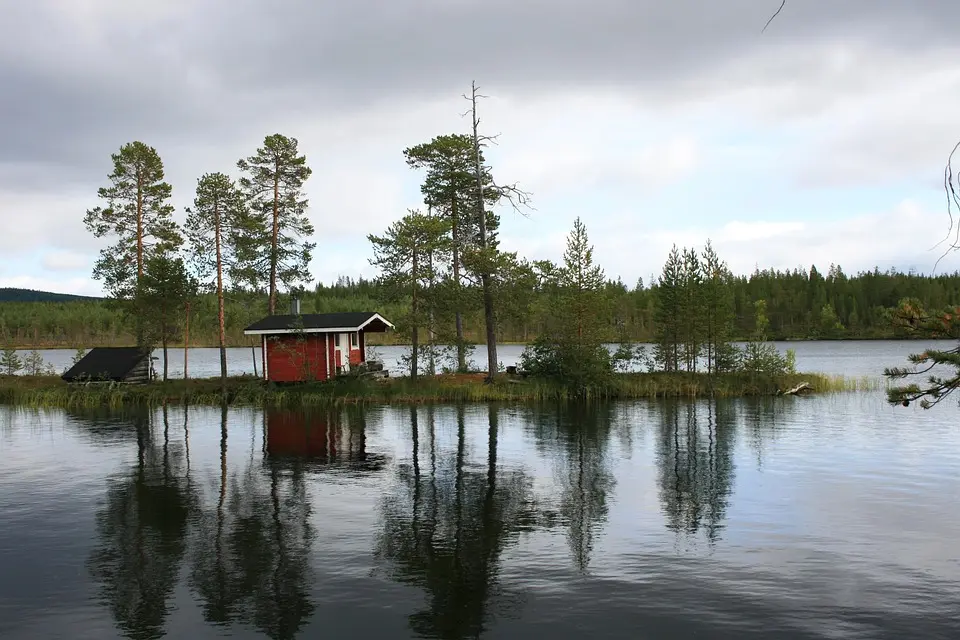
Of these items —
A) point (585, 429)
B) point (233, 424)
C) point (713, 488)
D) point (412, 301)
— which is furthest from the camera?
point (412, 301)

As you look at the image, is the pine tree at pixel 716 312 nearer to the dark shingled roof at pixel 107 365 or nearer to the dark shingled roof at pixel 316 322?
the dark shingled roof at pixel 316 322

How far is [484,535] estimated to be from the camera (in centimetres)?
1435

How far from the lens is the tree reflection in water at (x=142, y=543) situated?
35.2 feet

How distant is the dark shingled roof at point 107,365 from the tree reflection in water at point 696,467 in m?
31.6

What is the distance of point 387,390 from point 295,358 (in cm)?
625

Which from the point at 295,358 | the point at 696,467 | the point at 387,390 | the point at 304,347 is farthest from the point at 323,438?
the point at 295,358

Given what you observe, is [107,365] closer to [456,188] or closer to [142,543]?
[456,188]

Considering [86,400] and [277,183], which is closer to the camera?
[86,400]

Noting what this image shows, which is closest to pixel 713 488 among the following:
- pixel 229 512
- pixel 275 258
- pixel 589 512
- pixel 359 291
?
pixel 589 512

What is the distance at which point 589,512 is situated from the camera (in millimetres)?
16078

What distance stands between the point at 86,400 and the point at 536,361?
2602 centimetres

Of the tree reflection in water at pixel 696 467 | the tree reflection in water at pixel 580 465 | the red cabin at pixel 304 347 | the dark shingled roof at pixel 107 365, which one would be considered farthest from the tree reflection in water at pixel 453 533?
the dark shingled roof at pixel 107 365

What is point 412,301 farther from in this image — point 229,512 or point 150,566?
point 150,566

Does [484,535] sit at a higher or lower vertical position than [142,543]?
lower
